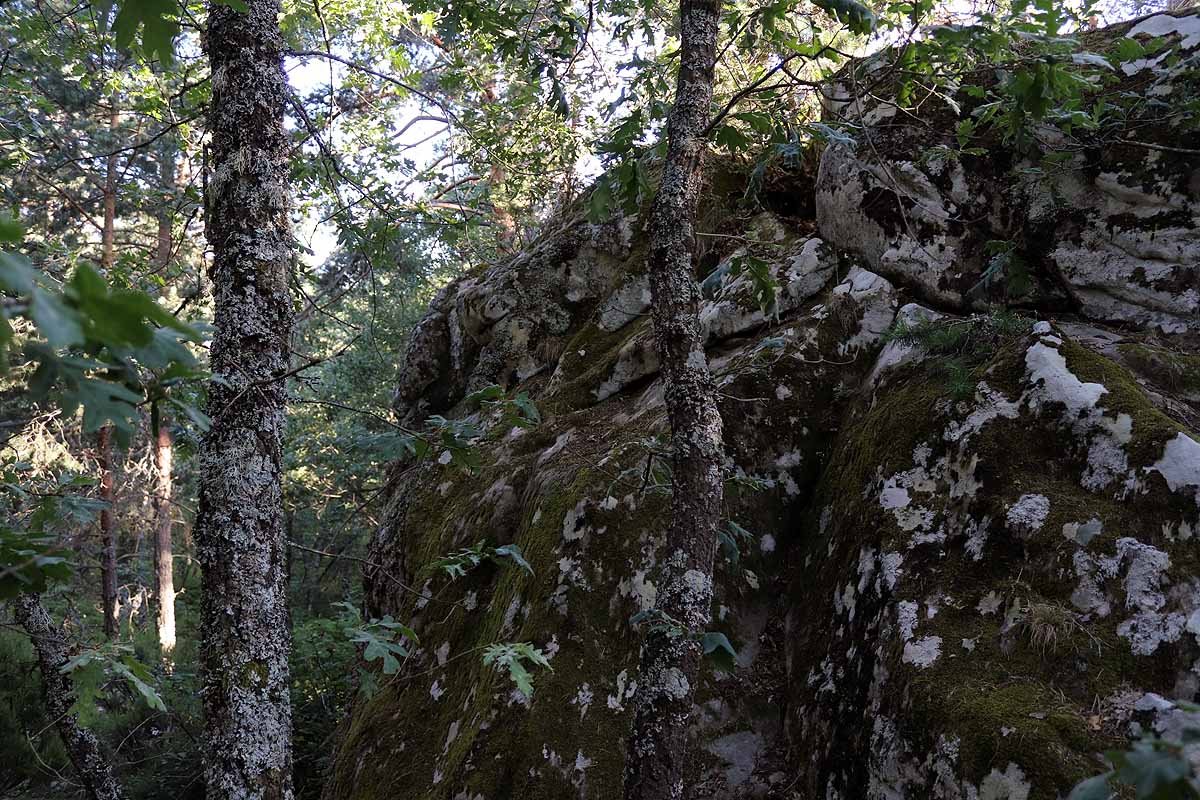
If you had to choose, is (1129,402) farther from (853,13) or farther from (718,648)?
(718,648)

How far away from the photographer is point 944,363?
386cm

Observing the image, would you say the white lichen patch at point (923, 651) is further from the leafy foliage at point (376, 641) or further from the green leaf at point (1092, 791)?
the leafy foliage at point (376, 641)

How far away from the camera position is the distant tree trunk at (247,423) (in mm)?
2457

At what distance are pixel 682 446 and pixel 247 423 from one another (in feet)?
5.23

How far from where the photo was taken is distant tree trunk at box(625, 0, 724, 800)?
2465 mm

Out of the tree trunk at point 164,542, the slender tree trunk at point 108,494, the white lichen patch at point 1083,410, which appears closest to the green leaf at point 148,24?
the white lichen patch at point 1083,410

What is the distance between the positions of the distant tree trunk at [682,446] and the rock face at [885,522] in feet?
0.91

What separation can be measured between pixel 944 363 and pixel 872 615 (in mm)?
1452

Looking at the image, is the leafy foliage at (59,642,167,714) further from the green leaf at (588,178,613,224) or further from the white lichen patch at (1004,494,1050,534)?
the white lichen patch at (1004,494,1050,534)

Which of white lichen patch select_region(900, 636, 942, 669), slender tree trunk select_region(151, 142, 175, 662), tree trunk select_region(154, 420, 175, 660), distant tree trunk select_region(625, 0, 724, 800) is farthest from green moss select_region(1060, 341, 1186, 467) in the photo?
tree trunk select_region(154, 420, 175, 660)

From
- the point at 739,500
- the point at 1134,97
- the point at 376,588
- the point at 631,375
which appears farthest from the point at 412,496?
the point at 1134,97

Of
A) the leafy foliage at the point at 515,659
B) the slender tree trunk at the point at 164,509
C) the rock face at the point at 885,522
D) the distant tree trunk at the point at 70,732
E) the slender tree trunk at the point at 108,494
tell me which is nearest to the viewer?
the leafy foliage at the point at 515,659

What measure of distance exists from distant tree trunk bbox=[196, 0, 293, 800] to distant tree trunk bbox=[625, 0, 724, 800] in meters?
1.31

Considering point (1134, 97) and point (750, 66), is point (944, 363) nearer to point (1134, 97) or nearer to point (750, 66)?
point (1134, 97)
